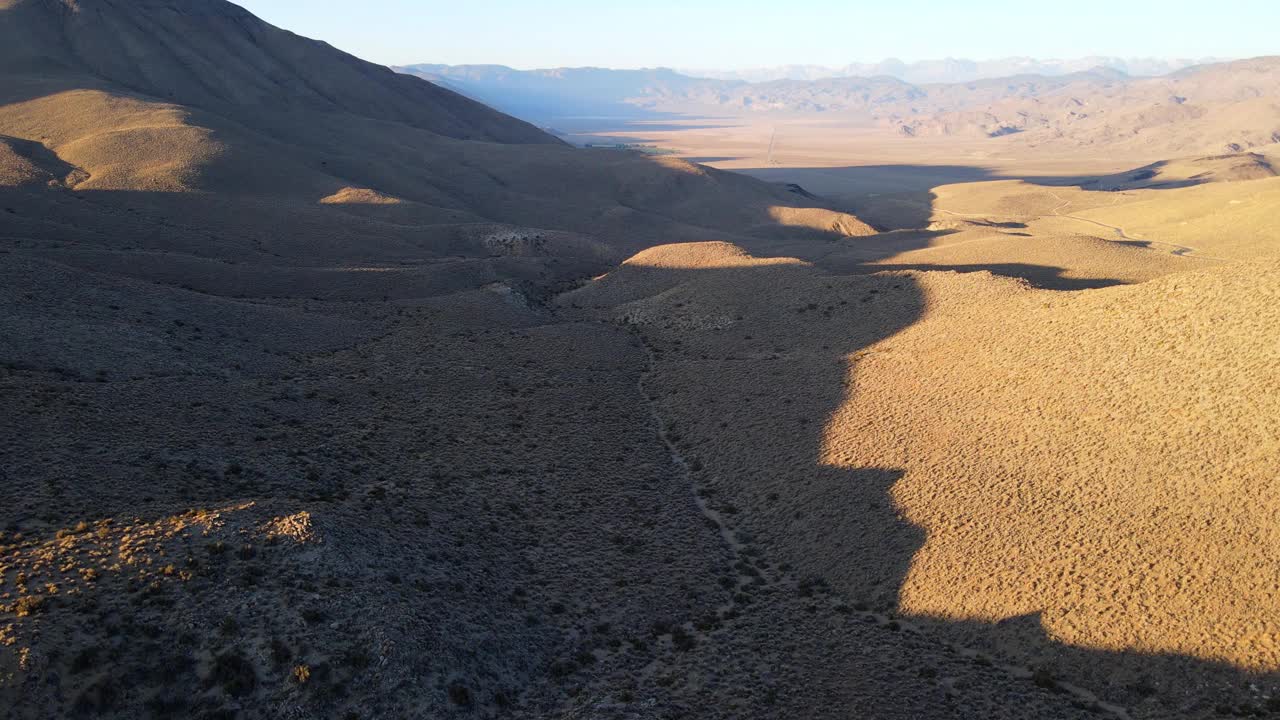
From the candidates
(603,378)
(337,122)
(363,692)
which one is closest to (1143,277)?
(603,378)

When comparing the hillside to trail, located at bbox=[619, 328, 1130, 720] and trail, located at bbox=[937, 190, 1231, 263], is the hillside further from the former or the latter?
trail, located at bbox=[937, 190, 1231, 263]

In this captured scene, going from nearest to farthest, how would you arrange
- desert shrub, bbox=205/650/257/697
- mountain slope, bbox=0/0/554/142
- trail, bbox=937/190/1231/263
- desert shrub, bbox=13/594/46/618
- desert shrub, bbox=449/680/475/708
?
desert shrub, bbox=13/594/46/618 < desert shrub, bbox=205/650/257/697 < desert shrub, bbox=449/680/475/708 < trail, bbox=937/190/1231/263 < mountain slope, bbox=0/0/554/142

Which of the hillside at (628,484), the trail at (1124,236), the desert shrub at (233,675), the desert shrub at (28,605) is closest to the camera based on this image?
the desert shrub at (28,605)

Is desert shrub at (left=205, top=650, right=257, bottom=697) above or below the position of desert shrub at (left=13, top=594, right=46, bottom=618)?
below

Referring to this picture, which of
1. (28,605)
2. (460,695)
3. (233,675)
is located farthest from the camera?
(460,695)

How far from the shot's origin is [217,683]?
1605cm

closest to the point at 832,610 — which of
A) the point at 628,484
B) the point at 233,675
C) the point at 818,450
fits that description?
the point at 818,450

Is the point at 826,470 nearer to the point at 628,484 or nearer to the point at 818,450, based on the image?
the point at 818,450

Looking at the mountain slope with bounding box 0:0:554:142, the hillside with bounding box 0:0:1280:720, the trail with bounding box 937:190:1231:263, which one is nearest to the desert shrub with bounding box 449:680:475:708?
the hillside with bounding box 0:0:1280:720

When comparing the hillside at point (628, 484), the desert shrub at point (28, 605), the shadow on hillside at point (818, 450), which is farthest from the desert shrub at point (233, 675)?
the shadow on hillside at point (818, 450)

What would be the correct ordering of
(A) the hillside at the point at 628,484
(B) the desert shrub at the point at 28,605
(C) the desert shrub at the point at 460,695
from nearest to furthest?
(B) the desert shrub at the point at 28,605, (C) the desert shrub at the point at 460,695, (A) the hillside at the point at 628,484

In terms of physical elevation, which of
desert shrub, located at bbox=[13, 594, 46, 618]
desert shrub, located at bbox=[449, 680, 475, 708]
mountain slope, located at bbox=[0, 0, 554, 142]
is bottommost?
desert shrub, located at bbox=[449, 680, 475, 708]

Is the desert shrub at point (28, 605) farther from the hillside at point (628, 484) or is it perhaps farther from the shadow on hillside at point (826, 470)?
the shadow on hillside at point (826, 470)

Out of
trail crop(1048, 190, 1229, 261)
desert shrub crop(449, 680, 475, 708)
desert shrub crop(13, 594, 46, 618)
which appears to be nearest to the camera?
desert shrub crop(13, 594, 46, 618)
